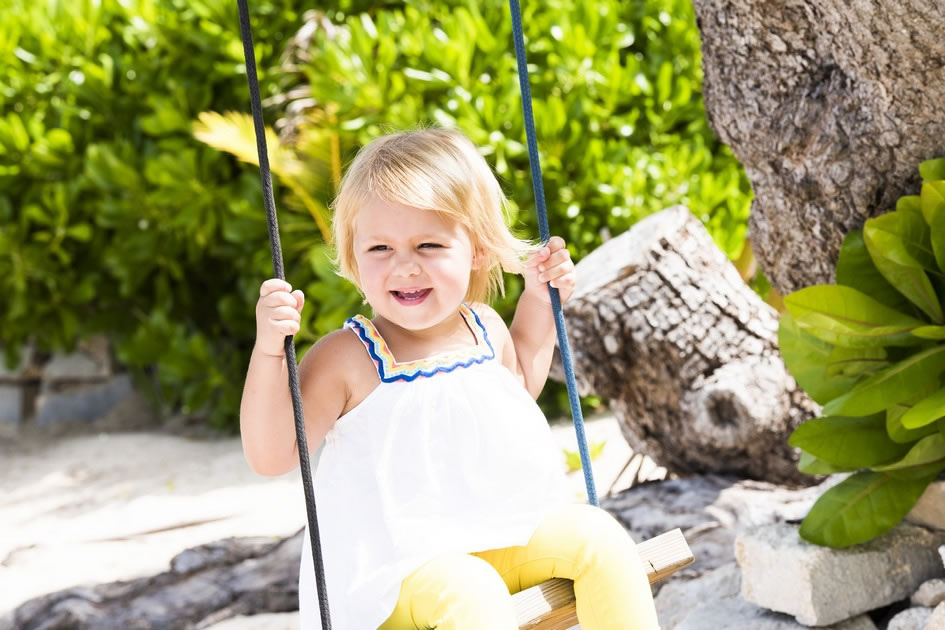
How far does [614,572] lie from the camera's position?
1.58 m

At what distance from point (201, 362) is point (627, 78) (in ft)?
8.07

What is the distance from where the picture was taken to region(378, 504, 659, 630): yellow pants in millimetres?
1465

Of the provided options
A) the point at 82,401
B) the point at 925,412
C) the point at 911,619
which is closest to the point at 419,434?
the point at 925,412

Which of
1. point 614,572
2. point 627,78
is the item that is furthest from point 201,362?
point 614,572

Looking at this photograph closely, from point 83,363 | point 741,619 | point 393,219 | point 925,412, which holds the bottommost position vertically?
point 741,619

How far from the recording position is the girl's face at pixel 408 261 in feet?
5.37

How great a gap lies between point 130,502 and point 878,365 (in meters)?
3.22

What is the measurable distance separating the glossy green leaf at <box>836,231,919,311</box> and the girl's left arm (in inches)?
30.1

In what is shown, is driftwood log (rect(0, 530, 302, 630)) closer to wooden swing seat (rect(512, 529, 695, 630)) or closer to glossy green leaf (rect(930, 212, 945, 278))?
wooden swing seat (rect(512, 529, 695, 630))

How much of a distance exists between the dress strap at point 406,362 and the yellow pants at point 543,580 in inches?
11.2

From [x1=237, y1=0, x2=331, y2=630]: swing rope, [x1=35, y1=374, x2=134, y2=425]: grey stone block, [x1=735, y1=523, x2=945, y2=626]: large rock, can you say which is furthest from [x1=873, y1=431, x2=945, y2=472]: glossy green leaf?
[x1=35, y1=374, x2=134, y2=425]: grey stone block

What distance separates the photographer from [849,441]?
2.29 meters

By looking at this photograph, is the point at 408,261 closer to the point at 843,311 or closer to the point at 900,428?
the point at 843,311

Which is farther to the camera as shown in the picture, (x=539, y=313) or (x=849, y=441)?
(x=849, y=441)
